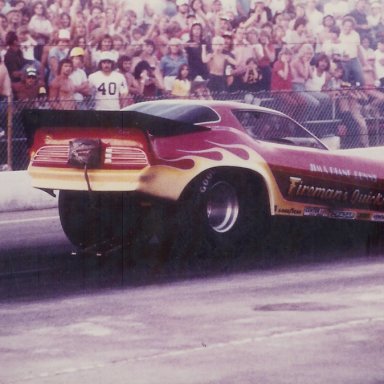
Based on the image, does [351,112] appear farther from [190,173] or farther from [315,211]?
[190,173]

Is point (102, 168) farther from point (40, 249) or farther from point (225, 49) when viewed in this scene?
point (225, 49)

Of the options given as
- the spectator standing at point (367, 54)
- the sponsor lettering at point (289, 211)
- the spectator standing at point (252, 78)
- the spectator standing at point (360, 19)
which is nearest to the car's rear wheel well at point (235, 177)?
the sponsor lettering at point (289, 211)

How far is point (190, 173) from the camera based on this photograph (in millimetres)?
10516

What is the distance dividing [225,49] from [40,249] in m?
7.43

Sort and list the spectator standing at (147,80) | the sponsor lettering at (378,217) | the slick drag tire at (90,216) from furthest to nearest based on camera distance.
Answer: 1. the spectator standing at (147,80)
2. the sponsor lettering at (378,217)
3. the slick drag tire at (90,216)

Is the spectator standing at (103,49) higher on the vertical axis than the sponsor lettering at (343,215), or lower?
higher

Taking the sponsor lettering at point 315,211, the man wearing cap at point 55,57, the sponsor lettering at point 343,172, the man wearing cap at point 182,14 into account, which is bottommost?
the sponsor lettering at point 315,211

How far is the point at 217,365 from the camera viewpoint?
6707mm

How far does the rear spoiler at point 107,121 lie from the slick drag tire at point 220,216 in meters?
0.49

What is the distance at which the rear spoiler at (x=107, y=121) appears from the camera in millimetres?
10234

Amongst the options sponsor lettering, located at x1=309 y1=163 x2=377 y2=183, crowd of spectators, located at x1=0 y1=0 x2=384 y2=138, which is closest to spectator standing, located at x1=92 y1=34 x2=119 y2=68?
crowd of spectators, located at x1=0 y1=0 x2=384 y2=138

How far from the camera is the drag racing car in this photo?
33.9 feet

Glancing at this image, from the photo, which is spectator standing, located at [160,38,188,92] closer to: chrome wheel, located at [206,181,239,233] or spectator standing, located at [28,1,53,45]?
spectator standing, located at [28,1,53,45]

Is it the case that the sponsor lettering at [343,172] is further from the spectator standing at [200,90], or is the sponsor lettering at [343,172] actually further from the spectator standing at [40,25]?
the spectator standing at [40,25]
